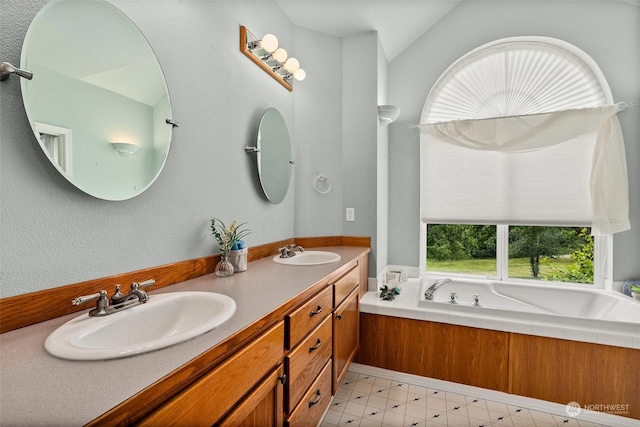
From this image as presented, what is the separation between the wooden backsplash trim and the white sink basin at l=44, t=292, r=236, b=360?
3.6 inches

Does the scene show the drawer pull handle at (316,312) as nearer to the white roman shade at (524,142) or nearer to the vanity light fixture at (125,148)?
the vanity light fixture at (125,148)

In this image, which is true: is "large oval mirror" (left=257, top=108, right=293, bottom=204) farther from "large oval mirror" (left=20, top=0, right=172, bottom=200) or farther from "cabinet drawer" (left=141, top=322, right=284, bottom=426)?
"cabinet drawer" (left=141, top=322, right=284, bottom=426)

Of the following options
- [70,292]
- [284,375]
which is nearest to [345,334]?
[284,375]

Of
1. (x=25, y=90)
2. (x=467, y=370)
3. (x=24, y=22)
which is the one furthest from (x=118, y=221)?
(x=467, y=370)

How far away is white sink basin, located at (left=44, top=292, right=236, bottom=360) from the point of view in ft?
2.18

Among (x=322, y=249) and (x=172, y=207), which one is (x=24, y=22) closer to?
(x=172, y=207)

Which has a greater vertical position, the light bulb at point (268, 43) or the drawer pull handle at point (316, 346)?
the light bulb at point (268, 43)

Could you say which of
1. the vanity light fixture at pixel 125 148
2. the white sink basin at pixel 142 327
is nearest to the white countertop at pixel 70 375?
the white sink basin at pixel 142 327

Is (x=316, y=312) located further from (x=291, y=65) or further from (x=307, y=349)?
(x=291, y=65)

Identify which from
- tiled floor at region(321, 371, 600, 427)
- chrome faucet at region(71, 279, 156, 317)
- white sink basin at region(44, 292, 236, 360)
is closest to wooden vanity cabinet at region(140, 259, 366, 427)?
white sink basin at region(44, 292, 236, 360)

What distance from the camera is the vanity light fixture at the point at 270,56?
1838 mm

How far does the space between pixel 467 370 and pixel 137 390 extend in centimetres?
203

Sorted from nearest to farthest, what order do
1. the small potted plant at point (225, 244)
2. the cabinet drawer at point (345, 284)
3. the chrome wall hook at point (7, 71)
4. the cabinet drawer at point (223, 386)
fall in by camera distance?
the cabinet drawer at point (223, 386) → the chrome wall hook at point (7, 71) → the small potted plant at point (225, 244) → the cabinet drawer at point (345, 284)

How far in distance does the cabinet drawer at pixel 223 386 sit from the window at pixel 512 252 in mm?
2355
